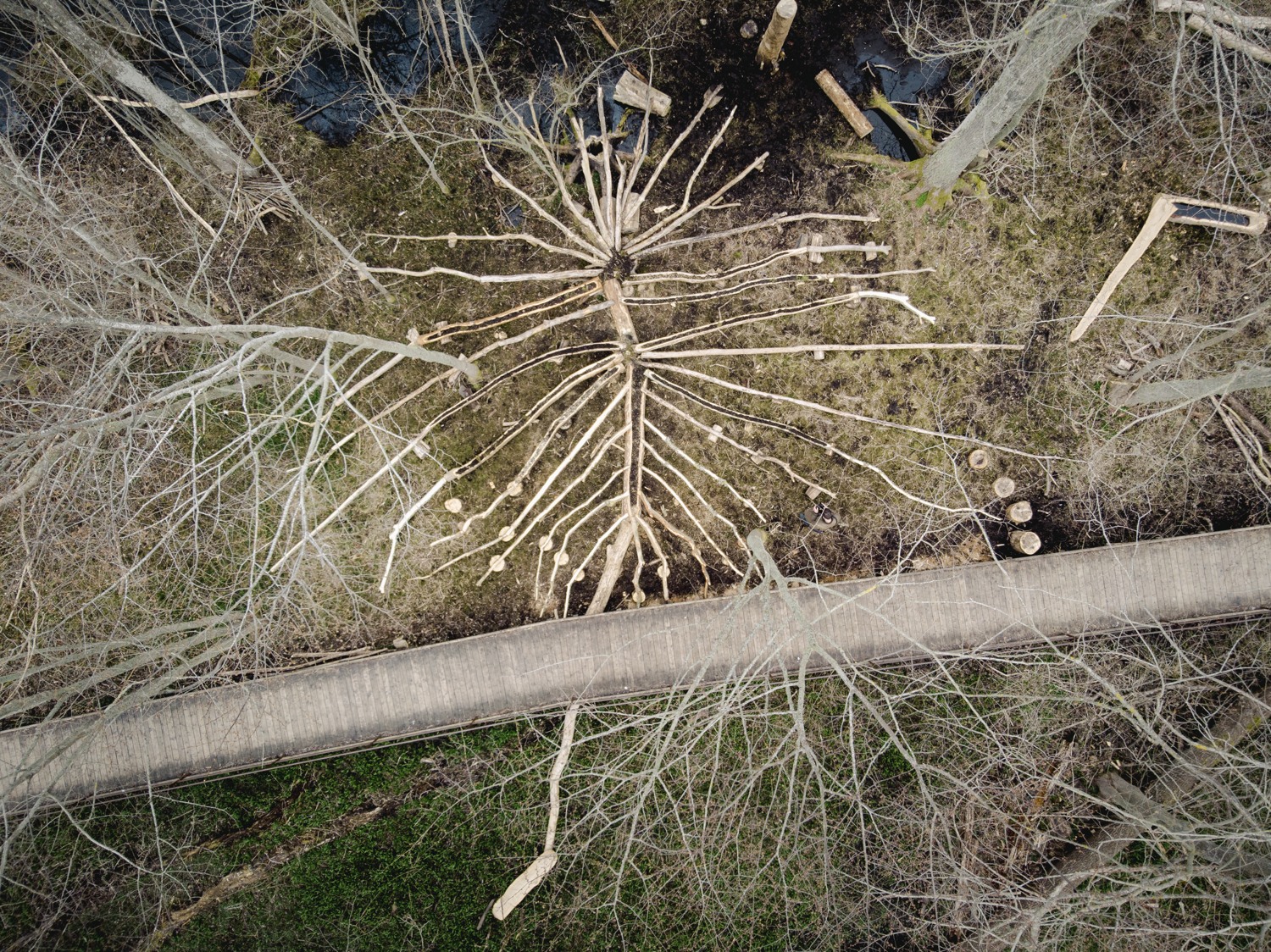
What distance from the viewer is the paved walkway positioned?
7.16m

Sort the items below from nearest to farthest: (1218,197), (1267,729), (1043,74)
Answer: (1043,74)
(1267,729)
(1218,197)

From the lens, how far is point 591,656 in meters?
7.28

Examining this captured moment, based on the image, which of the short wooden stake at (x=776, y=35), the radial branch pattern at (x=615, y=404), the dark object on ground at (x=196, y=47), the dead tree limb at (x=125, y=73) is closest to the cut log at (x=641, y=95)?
the radial branch pattern at (x=615, y=404)

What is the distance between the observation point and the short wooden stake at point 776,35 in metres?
6.50

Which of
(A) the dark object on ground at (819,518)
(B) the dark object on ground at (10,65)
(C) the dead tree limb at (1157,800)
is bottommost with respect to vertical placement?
(C) the dead tree limb at (1157,800)

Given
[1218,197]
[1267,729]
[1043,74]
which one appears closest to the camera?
[1043,74]

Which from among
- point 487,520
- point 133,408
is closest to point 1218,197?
point 487,520

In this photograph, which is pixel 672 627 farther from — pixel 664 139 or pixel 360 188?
pixel 360 188

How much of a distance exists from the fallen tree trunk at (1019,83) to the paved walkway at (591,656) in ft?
12.3

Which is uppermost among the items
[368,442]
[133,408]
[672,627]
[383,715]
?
[133,408]

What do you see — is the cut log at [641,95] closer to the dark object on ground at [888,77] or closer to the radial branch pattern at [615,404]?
the radial branch pattern at [615,404]

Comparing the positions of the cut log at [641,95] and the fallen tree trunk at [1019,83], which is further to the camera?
the cut log at [641,95]

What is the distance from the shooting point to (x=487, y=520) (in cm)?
754

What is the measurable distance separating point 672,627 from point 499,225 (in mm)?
4326
